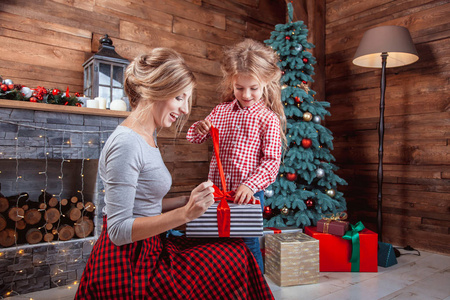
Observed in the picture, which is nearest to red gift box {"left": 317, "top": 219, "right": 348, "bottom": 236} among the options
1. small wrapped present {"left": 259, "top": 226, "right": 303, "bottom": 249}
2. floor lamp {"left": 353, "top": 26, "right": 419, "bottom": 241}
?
small wrapped present {"left": 259, "top": 226, "right": 303, "bottom": 249}

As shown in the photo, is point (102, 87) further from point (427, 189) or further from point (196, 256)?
point (427, 189)

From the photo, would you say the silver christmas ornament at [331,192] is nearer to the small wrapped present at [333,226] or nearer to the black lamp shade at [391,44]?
the small wrapped present at [333,226]

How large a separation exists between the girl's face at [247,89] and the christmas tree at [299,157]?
1.16 m

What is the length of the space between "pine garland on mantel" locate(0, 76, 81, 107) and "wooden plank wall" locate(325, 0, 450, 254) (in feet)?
8.29

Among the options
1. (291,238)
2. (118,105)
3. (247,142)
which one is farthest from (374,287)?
(118,105)

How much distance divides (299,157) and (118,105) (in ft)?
4.53

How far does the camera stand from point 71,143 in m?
2.10

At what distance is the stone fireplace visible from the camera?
6.30ft

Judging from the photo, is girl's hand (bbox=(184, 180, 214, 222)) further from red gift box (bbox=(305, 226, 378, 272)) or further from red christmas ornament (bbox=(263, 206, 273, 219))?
red christmas ornament (bbox=(263, 206, 273, 219))

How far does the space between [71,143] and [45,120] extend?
195mm

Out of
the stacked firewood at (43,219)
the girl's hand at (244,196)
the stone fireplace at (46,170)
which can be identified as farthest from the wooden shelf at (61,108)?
the girl's hand at (244,196)

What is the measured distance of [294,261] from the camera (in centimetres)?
208

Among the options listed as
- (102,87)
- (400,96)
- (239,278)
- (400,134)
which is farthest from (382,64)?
(239,278)

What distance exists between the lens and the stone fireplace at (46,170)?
75.6 inches
